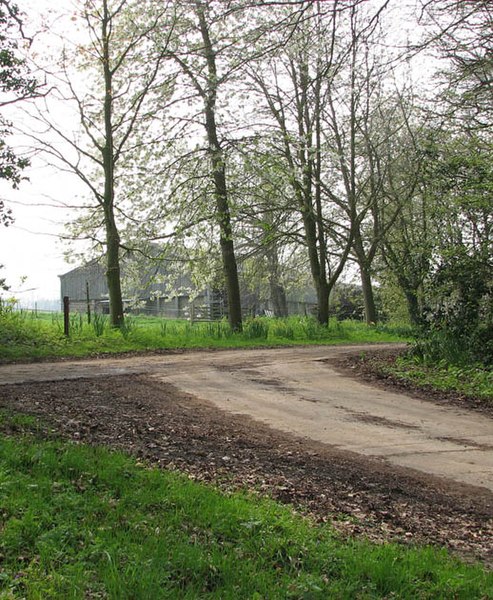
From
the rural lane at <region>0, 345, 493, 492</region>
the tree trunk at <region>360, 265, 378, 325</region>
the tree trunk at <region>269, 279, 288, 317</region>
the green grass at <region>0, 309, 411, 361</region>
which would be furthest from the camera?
the tree trunk at <region>269, 279, 288, 317</region>

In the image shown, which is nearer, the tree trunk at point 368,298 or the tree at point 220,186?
the tree at point 220,186

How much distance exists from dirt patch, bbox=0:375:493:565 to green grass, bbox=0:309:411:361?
20.0ft

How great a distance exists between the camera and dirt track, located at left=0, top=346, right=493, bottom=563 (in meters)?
5.12

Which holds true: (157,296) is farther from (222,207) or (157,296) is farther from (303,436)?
(303,436)

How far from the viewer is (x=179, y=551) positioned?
12.3 ft

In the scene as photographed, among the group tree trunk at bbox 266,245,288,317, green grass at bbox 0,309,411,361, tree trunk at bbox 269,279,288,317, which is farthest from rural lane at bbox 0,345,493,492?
tree trunk at bbox 269,279,288,317

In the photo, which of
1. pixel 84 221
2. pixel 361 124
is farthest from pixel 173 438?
pixel 361 124

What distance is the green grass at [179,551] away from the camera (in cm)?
343

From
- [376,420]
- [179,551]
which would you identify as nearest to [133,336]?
[376,420]

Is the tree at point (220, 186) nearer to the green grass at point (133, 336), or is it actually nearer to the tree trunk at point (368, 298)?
the green grass at point (133, 336)

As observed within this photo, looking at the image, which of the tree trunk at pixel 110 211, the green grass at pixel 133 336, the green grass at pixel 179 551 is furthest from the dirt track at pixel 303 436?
the tree trunk at pixel 110 211

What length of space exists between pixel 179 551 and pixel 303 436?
3.78 m

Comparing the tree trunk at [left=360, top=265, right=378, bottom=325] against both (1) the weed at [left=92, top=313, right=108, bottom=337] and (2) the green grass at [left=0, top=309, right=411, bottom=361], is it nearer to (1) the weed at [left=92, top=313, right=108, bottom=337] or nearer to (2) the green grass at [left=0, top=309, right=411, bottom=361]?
(2) the green grass at [left=0, top=309, right=411, bottom=361]

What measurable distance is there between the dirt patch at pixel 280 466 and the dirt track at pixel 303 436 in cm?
1
